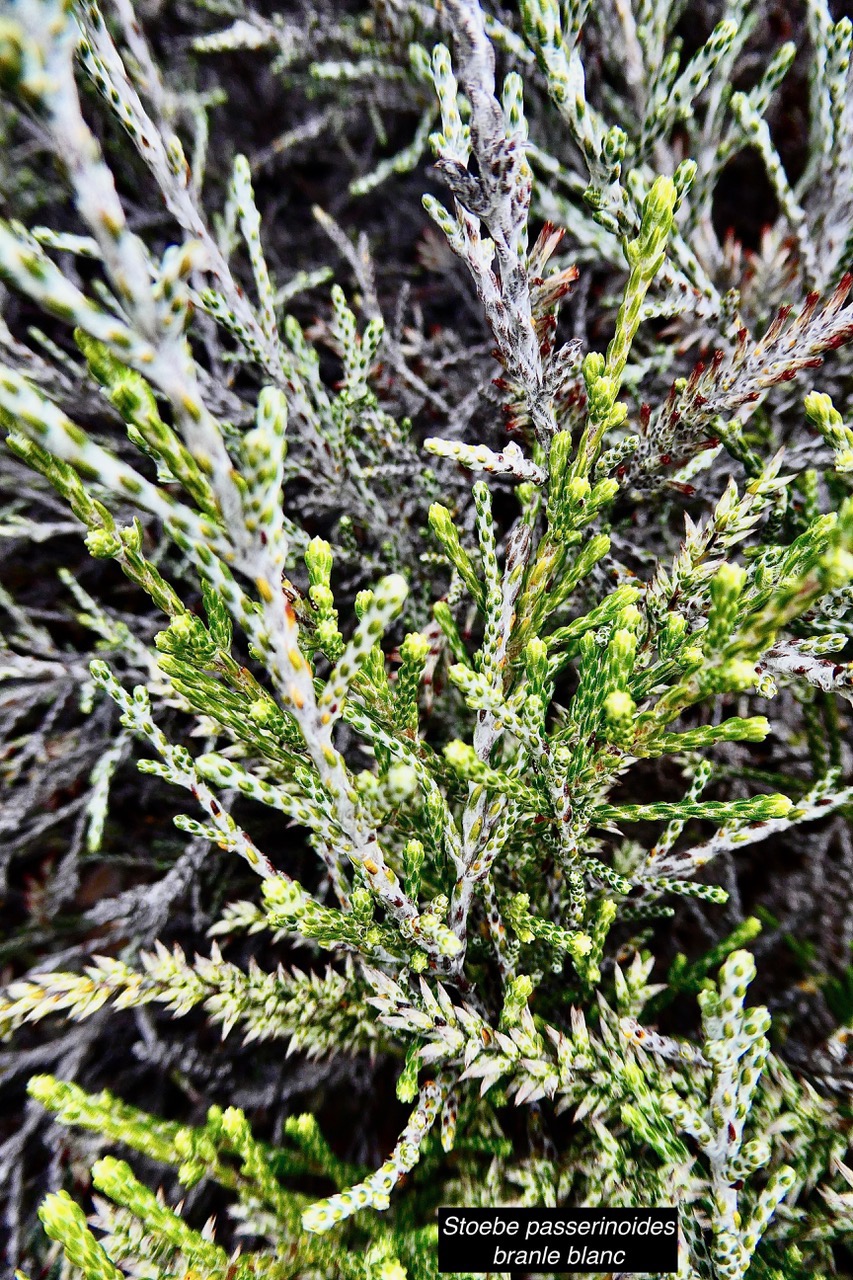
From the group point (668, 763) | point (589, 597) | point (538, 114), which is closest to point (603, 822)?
point (589, 597)

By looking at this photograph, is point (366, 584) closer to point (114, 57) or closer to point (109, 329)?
point (114, 57)

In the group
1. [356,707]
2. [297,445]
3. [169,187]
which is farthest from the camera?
[297,445]

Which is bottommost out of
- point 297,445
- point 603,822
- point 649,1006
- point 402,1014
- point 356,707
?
point 649,1006

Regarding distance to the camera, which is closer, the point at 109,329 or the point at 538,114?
the point at 109,329

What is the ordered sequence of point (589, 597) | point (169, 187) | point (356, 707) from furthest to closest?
1. point (589, 597)
2. point (169, 187)
3. point (356, 707)

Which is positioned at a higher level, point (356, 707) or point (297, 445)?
point (297, 445)

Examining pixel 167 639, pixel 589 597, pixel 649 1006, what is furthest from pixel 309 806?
pixel 649 1006
